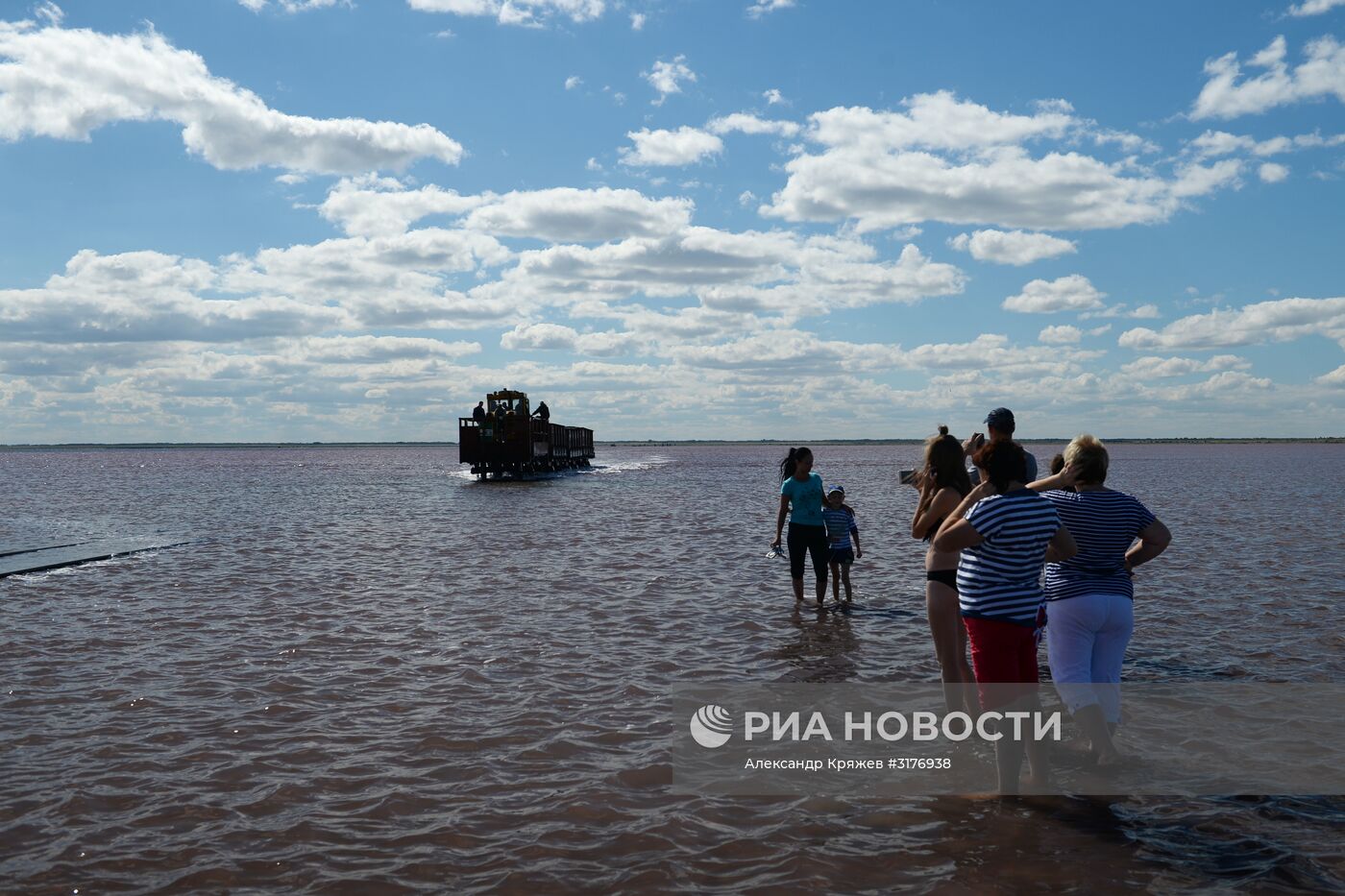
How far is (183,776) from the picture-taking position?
572 cm

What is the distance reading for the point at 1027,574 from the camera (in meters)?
4.71

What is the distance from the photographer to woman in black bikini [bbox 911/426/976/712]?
5.61 meters

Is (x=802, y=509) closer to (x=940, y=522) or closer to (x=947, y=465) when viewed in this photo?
(x=940, y=522)

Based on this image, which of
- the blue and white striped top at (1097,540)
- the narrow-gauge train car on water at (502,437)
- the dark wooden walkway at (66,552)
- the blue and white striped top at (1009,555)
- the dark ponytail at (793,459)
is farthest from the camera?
the narrow-gauge train car on water at (502,437)

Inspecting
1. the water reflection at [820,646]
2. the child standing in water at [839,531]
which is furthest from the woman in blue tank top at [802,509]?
the water reflection at [820,646]

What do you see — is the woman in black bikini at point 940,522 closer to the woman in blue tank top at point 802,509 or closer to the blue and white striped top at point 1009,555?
the blue and white striped top at point 1009,555

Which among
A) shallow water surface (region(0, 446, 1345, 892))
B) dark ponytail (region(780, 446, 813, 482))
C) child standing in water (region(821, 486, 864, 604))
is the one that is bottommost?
shallow water surface (region(0, 446, 1345, 892))

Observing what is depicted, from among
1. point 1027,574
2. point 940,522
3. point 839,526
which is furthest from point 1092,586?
point 839,526

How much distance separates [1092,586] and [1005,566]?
36.8 inches

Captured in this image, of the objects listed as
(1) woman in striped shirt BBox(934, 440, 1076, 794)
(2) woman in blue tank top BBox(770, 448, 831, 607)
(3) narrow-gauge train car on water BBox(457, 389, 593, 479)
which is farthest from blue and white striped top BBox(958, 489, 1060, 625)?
(3) narrow-gauge train car on water BBox(457, 389, 593, 479)

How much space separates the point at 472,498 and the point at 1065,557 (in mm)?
32561

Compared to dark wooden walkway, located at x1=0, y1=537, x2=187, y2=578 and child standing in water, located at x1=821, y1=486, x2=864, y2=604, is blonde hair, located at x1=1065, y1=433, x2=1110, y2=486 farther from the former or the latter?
dark wooden walkway, located at x1=0, y1=537, x2=187, y2=578

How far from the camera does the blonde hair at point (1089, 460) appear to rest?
536 cm

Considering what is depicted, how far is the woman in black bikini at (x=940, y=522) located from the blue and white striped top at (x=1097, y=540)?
0.55m
